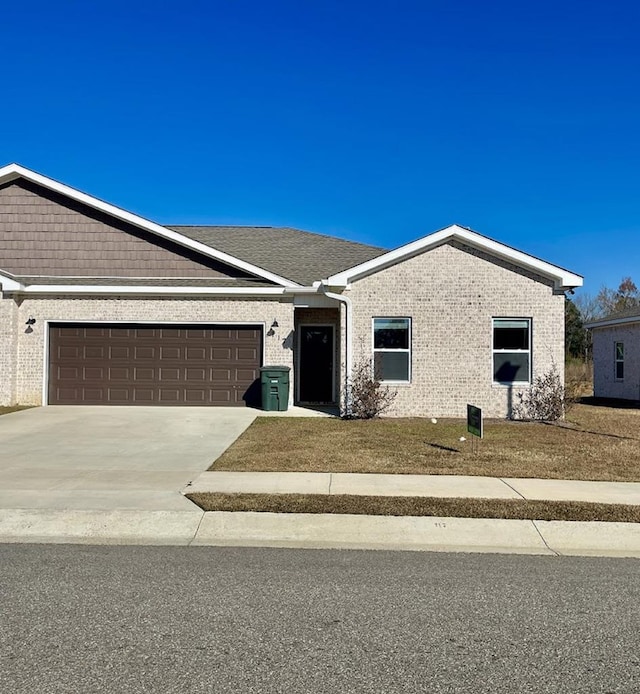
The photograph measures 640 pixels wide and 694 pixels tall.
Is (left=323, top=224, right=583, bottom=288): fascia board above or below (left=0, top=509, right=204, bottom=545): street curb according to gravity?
above

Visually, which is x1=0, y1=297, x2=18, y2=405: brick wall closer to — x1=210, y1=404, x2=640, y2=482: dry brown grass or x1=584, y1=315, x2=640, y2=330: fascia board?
x1=210, y1=404, x2=640, y2=482: dry brown grass

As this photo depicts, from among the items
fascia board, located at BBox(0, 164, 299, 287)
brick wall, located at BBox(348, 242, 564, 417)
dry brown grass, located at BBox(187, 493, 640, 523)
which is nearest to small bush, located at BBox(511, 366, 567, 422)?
brick wall, located at BBox(348, 242, 564, 417)

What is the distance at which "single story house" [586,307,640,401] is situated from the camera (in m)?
20.8

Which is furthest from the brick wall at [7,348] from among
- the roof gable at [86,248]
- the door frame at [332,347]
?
the door frame at [332,347]

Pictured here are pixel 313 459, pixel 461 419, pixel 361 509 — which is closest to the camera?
pixel 361 509

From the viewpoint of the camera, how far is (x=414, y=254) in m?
15.1

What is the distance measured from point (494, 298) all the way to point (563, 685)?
1256cm

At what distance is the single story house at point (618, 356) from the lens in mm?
20797

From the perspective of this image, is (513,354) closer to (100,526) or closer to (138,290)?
(138,290)

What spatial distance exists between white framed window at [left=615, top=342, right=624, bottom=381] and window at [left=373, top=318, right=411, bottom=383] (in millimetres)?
11041

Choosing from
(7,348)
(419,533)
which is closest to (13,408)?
(7,348)

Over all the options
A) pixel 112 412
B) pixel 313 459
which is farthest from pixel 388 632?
pixel 112 412

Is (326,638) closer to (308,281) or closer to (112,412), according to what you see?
(112,412)

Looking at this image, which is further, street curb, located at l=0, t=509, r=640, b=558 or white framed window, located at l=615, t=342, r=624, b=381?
white framed window, located at l=615, t=342, r=624, b=381
